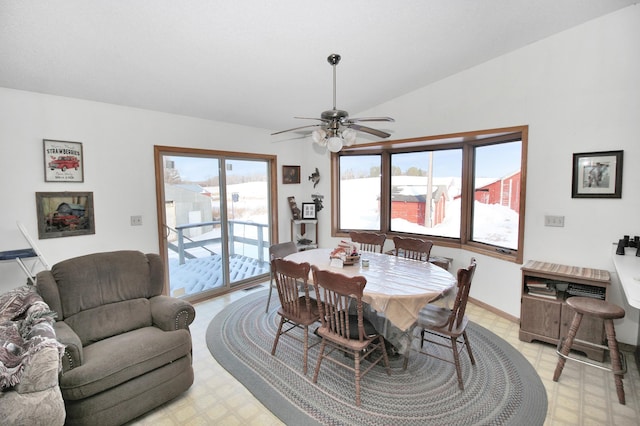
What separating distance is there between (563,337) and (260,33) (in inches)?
146

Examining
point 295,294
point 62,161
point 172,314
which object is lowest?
point 172,314

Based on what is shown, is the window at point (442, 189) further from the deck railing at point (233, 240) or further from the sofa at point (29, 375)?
the sofa at point (29, 375)

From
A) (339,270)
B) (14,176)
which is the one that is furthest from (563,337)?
(14,176)

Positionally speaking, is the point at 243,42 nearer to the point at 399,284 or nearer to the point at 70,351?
the point at 399,284

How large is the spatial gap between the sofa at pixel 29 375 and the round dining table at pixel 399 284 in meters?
1.89

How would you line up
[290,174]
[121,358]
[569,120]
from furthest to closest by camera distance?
[290,174]
[569,120]
[121,358]

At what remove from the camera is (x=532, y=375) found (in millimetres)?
2408

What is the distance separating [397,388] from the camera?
7.48 ft

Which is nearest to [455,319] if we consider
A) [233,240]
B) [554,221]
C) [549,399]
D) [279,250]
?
[549,399]

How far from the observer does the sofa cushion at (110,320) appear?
2240mm

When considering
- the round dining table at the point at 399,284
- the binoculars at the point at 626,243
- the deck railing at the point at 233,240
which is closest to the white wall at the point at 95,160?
the deck railing at the point at 233,240

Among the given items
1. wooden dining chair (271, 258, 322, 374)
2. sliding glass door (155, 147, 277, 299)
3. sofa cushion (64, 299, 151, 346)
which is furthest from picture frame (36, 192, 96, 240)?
wooden dining chair (271, 258, 322, 374)

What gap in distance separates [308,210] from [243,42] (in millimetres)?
3121

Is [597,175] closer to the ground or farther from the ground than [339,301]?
farther from the ground
